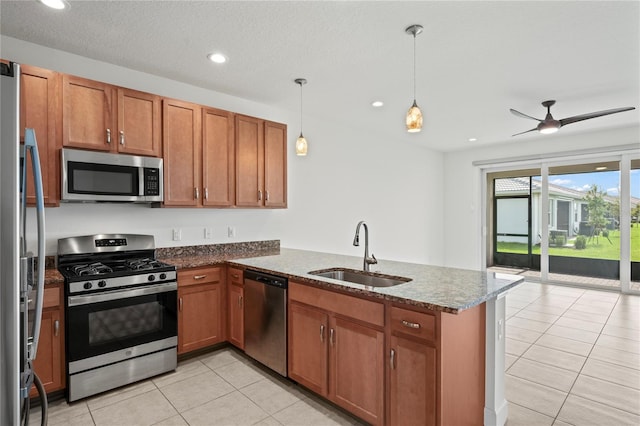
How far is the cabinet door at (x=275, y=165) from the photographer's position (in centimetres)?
389

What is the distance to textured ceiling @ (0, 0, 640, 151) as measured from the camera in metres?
2.29

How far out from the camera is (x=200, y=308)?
3104 mm

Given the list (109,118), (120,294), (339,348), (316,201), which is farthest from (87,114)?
(316,201)

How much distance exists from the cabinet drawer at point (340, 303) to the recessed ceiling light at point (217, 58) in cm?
200

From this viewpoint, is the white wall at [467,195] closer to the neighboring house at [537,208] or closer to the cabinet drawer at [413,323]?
the neighboring house at [537,208]

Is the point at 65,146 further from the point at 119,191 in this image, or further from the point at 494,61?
the point at 494,61

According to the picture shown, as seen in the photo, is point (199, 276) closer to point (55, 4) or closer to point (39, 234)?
point (39, 234)

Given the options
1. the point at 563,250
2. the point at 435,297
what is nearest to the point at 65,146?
the point at 435,297

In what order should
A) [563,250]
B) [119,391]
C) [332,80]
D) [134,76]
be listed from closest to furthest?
[119,391] → [134,76] → [332,80] → [563,250]

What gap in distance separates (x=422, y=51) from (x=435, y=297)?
207 cm

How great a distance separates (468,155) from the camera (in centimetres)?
730

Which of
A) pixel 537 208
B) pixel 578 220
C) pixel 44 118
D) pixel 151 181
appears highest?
pixel 44 118

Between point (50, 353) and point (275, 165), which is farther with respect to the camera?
point (275, 165)

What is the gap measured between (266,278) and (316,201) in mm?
2253
